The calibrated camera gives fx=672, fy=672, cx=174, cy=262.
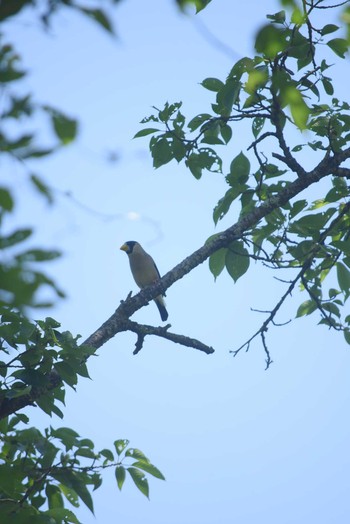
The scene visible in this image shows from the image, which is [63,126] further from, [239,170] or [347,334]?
[347,334]

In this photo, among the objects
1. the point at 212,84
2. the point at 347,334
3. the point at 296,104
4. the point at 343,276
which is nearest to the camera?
the point at 296,104

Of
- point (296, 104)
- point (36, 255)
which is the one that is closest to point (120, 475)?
point (296, 104)

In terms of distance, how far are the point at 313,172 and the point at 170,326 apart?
1.26 metres

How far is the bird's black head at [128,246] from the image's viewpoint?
10.1 meters

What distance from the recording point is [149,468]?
3520 mm

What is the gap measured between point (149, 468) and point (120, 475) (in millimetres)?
168

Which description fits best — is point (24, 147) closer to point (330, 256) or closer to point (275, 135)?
point (275, 135)

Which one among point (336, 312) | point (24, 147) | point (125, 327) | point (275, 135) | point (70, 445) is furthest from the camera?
point (336, 312)

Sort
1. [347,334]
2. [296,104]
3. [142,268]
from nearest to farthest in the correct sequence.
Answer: [296,104]
[347,334]
[142,268]

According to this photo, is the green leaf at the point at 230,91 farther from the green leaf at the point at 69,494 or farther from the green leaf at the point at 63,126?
the green leaf at the point at 63,126

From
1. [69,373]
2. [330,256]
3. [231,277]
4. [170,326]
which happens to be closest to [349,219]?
[330,256]

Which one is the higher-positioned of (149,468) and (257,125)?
(257,125)

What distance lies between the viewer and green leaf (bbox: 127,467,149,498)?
140 inches

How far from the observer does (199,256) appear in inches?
156
